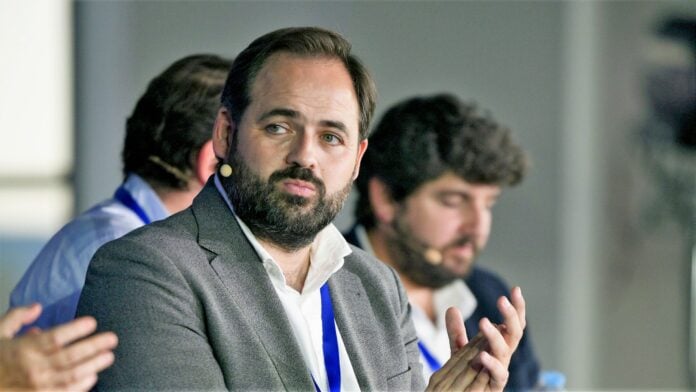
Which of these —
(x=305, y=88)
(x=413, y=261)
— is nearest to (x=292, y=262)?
(x=305, y=88)

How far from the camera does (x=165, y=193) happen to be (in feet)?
7.84

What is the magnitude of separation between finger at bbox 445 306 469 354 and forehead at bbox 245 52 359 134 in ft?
1.15

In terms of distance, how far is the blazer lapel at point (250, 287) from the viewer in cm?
166

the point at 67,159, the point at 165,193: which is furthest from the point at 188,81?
the point at 67,159

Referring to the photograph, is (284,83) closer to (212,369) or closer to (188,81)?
(212,369)

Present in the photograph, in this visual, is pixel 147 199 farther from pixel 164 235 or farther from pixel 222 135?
pixel 164 235

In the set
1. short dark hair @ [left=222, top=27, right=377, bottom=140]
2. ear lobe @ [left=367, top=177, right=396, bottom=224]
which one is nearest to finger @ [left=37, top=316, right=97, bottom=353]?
short dark hair @ [left=222, top=27, right=377, bottom=140]

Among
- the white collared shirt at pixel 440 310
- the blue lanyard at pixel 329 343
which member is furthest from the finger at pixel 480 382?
A: the white collared shirt at pixel 440 310

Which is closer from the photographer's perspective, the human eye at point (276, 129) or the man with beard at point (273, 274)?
the man with beard at point (273, 274)

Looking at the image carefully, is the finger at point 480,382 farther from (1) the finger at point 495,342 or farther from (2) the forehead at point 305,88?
(2) the forehead at point 305,88

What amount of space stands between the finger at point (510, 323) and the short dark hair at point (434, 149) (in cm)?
121

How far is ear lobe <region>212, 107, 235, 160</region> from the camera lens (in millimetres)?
1812

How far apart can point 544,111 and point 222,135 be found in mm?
3448

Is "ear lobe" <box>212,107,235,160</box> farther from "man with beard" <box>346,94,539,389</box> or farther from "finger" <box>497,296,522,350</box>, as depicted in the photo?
"man with beard" <box>346,94,539,389</box>
